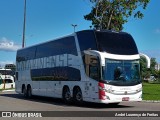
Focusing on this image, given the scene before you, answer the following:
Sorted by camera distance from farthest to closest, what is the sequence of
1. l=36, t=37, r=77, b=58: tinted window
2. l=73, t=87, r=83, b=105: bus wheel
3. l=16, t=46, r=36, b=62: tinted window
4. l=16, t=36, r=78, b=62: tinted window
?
1. l=16, t=46, r=36, b=62: tinted window
2. l=16, t=36, r=78, b=62: tinted window
3. l=36, t=37, r=77, b=58: tinted window
4. l=73, t=87, r=83, b=105: bus wheel

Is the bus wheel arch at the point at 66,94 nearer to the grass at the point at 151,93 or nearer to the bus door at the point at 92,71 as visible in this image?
the bus door at the point at 92,71

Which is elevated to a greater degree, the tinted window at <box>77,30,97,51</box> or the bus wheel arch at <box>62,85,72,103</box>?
the tinted window at <box>77,30,97,51</box>

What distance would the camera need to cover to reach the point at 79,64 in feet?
70.3

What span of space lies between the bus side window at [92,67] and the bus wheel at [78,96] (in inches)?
62.5

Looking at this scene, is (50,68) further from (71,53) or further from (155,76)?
(155,76)

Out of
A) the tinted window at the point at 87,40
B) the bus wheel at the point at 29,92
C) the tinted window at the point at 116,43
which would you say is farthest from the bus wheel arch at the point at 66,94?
the bus wheel at the point at 29,92

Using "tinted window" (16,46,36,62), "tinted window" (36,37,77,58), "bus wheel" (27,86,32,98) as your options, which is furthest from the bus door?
"bus wheel" (27,86,32,98)

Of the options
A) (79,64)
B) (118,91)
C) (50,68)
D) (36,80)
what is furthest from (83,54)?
(36,80)

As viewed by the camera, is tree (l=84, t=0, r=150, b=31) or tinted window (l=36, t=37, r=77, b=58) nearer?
tinted window (l=36, t=37, r=77, b=58)

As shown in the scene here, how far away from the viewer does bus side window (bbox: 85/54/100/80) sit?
A: 1978cm

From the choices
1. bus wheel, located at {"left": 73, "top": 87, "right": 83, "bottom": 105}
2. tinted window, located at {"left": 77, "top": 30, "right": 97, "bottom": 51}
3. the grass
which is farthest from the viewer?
the grass

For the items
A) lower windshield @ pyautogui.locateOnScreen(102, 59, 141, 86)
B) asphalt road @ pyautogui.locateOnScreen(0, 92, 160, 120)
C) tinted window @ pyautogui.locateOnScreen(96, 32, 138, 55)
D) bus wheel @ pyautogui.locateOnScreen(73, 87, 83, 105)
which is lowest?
asphalt road @ pyautogui.locateOnScreen(0, 92, 160, 120)

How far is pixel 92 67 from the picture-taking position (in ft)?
66.3

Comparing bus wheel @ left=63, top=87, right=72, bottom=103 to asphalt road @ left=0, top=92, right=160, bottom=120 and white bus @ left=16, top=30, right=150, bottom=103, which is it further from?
asphalt road @ left=0, top=92, right=160, bottom=120
